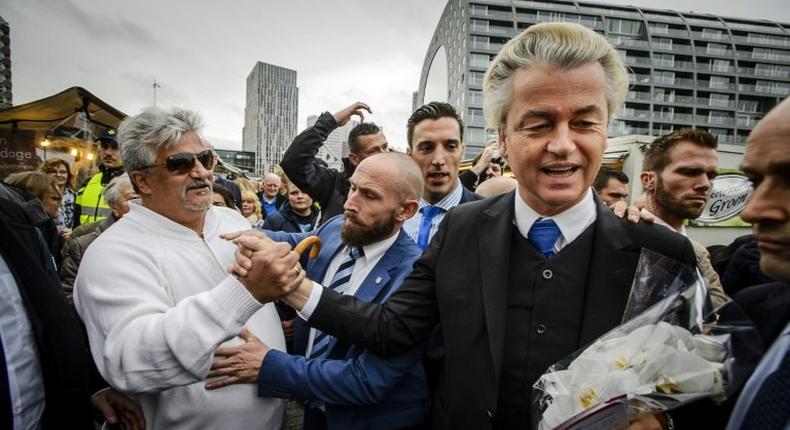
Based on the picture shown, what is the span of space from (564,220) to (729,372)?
62 centimetres

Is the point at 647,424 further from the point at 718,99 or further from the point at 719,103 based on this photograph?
the point at 718,99

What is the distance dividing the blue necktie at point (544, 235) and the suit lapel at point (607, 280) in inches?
5.5

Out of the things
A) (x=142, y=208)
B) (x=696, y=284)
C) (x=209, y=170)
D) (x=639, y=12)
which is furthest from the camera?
(x=639, y=12)

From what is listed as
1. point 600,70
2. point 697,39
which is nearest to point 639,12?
point 697,39

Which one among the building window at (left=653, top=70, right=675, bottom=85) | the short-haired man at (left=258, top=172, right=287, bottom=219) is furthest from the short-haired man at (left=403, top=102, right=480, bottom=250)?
the building window at (left=653, top=70, right=675, bottom=85)

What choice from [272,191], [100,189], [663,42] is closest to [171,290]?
[100,189]

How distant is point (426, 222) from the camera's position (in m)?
3.00

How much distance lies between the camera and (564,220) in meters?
1.33

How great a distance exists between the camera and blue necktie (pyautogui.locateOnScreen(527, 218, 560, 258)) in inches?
53.2

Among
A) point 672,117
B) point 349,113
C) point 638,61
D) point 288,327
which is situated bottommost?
point 288,327

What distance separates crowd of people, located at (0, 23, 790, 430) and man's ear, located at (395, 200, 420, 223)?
1cm

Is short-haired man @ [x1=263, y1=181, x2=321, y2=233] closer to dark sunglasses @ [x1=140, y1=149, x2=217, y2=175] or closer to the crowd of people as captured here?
the crowd of people

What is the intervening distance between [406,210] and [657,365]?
1.52 m

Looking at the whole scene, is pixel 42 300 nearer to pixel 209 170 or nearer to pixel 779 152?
pixel 209 170
